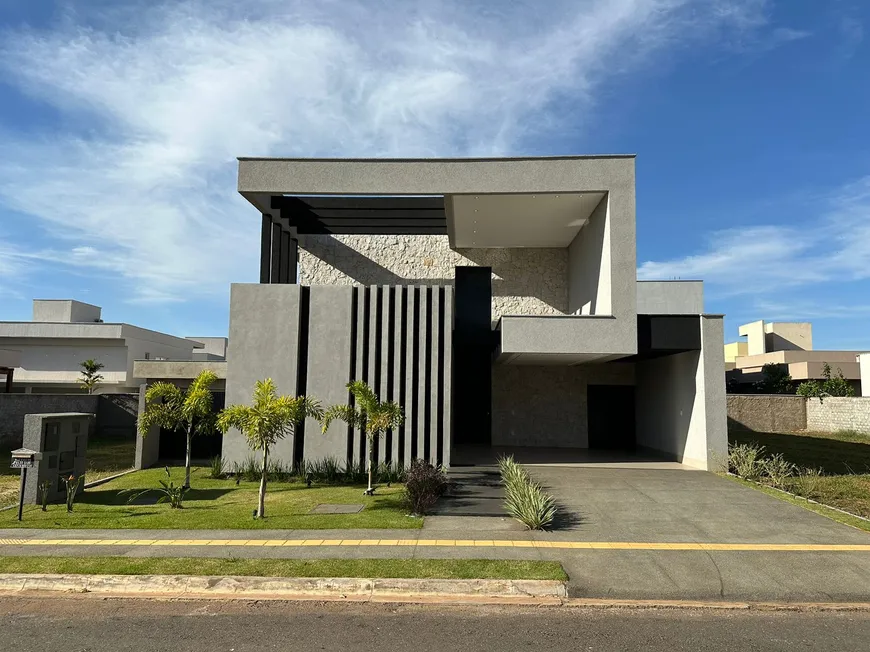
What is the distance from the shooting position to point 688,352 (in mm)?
17797

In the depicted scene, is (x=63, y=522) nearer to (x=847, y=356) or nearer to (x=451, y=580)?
(x=451, y=580)

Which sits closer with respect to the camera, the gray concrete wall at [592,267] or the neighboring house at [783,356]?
the gray concrete wall at [592,267]

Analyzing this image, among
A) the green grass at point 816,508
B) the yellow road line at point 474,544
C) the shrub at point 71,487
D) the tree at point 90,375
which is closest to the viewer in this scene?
the yellow road line at point 474,544

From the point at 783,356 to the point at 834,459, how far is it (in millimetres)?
37088

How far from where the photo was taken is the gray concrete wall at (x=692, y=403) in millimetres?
16469

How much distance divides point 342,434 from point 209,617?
9.50 m

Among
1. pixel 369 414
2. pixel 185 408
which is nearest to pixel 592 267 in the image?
pixel 369 414

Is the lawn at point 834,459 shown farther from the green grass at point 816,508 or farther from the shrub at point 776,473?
the green grass at point 816,508

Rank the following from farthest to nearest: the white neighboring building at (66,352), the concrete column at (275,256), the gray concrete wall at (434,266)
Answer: the white neighboring building at (66,352)
the gray concrete wall at (434,266)
the concrete column at (275,256)

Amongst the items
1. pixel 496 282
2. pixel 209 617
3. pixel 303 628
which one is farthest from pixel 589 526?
pixel 496 282

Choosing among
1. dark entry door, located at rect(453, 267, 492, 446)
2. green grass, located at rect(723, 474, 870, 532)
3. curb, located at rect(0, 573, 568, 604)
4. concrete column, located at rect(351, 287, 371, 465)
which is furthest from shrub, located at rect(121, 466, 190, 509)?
green grass, located at rect(723, 474, 870, 532)

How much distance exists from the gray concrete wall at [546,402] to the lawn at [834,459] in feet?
21.7

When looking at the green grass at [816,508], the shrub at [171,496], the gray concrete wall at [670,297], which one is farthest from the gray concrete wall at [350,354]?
the gray concrete wall at [670,297]

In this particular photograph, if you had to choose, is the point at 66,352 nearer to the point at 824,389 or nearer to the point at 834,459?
the point at 834,459
